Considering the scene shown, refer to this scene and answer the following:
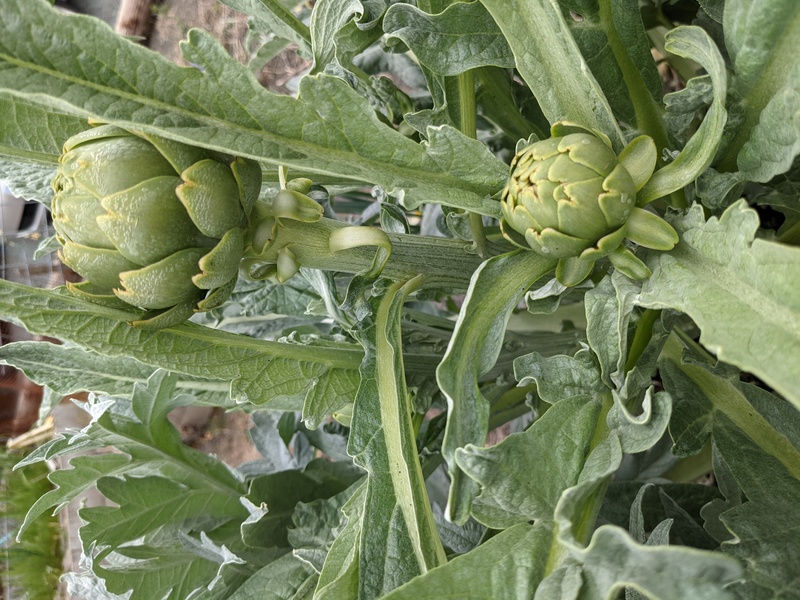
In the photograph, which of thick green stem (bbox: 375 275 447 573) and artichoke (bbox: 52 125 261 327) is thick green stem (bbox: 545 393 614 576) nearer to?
→ thick green stem (bbox: 375 275 447 573)

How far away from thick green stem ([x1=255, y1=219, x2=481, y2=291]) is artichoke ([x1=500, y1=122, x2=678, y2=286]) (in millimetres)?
81

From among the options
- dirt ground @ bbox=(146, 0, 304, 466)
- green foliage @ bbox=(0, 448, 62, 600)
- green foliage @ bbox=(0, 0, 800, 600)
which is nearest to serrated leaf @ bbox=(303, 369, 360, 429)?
green foliage @ bbox=(0, 0, 800, 600)

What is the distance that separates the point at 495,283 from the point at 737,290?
0.39ft

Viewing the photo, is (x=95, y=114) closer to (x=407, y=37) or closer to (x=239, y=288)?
(x=407, y=37)

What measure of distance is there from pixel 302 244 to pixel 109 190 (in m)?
0.11

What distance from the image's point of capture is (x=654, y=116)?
0.46 m

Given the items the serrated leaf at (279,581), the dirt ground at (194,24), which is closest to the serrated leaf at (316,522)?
the serrated leaf at (279,581)

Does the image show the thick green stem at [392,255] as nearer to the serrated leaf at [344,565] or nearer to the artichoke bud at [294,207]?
the artichoke bud at [294,207]

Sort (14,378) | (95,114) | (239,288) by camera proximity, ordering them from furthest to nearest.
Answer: (14,378), (239,288), (95,114)

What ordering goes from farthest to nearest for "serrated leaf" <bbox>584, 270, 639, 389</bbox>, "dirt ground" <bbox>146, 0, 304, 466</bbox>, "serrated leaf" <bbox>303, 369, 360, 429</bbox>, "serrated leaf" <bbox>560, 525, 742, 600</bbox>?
1. "dirt ground" <bbox>146, 0, 304, 466</bbox>
2. "serrated leaf" <bbox>303, 369, 360, 429</bbox>
3. "serrated leaf" <bbox>584, 270, 639, 389</bbox>
4. "serrated leaf" <bbox>560, 525, 742, 600</bbox>

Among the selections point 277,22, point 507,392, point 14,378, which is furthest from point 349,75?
point 14,378

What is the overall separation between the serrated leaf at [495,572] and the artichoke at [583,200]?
Answer: 5.7 inches

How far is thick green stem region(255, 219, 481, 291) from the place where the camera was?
15.8 inches

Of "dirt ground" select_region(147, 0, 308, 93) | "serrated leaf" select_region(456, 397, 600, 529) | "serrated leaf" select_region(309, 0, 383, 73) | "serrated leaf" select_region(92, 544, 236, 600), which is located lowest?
"serrated leaf" select_region(92, 544, 236, 600)
